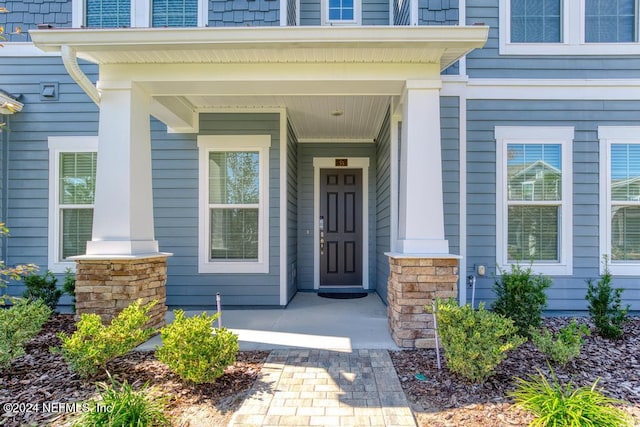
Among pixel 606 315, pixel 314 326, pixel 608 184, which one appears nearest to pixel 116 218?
pixel 314 326

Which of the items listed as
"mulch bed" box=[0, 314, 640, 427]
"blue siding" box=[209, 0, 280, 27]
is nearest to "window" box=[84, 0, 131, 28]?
Answer: "blue siding" box=[209, 0, 280, 27]

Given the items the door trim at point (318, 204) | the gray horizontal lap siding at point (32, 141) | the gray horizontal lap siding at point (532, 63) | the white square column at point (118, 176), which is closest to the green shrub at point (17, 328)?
the white square column at point (118, 176)

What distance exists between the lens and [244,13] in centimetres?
473

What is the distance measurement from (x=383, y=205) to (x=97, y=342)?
13.1ft

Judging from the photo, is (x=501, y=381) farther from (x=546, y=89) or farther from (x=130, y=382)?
(x=546, y=89)

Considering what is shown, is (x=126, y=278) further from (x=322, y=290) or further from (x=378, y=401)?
(x=322, y=290)

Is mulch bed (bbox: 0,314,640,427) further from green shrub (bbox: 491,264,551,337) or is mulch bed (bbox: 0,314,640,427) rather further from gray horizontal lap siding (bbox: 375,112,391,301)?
gray horizontal lap siding (bbox: 375,112,391,301)

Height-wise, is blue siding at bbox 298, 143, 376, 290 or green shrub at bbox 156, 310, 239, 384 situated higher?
blue siding at bbox 298, 143, 376, 290

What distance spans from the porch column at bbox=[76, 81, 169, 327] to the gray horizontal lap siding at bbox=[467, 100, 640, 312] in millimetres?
3664

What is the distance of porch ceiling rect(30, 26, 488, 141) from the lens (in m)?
3.17

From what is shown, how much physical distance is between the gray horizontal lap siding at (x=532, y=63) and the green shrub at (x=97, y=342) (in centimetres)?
450

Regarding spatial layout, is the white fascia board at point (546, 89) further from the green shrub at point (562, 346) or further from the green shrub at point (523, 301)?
the green shrub at point (562, 346)

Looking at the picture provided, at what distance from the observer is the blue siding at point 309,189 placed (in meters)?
6.49

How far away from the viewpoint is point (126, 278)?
3.48 meters
